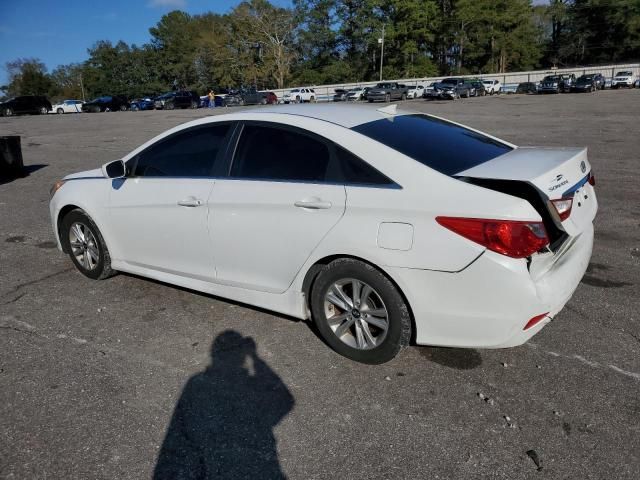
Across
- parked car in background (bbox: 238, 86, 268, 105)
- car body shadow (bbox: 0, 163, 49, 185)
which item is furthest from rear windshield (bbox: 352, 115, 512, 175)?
parked car in background (bbox: 238, 86, 268, 105)

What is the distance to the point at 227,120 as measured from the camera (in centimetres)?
378

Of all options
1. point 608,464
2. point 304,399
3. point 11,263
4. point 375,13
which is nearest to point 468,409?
point 608,464

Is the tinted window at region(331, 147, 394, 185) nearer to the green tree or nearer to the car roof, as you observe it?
the car roof

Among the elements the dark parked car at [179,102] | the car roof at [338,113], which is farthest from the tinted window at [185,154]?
the dark parked car at [179,102]

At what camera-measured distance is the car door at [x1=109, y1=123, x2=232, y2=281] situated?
3.76 meters

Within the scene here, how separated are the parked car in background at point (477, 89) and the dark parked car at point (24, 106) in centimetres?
4123

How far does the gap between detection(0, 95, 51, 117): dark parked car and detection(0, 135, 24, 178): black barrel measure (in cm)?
3986

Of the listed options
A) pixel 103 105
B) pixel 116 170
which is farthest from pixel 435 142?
pixel 103 105

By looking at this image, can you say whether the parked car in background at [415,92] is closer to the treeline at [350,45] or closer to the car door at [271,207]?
the treeline at [350,45]

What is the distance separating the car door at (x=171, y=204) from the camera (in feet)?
12.3

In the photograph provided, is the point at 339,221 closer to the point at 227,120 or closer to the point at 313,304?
the point at 313,304

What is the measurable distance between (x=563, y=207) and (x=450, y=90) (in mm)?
46884

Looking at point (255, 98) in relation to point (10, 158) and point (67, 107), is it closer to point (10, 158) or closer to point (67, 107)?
point (67, 107)

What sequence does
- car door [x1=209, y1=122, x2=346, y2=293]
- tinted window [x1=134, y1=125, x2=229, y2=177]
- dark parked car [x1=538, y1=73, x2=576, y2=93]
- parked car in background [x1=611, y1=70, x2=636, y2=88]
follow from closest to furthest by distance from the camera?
car door [x1=209, y1=122, x2=346, y2=293]
tinted window [x1=134, y1=125, x2=229, y2=177]
dark parked car [x1=538, y1=73, x2=576, y2=93]
parked car in background [x1=611, y1=70, x2=636, y2=88]
